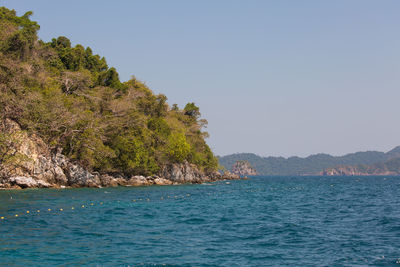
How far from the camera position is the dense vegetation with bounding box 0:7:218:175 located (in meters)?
51.4

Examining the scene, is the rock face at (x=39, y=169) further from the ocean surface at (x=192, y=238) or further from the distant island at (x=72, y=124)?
the ocean surface at (x=192, y=238)

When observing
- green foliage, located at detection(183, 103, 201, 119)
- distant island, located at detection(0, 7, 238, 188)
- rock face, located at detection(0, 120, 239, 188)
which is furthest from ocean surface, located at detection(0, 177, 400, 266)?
green foliage, located at detection(183, 103, 201, 119)

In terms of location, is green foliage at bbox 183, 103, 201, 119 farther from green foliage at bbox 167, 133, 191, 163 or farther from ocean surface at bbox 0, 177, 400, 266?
ocean surface at bbox 0, 177, 400, 266

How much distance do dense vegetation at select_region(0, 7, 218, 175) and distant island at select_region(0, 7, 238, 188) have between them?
14cm

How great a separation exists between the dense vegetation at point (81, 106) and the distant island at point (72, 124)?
5.5 inches

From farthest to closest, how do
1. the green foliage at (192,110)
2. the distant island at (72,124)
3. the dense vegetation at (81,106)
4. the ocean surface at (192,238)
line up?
1. the green foliage at (192,110)
2. the dense vegetation at (81,106)
3. the distant island at (72,124)
4. the ocean surface at (192,238)

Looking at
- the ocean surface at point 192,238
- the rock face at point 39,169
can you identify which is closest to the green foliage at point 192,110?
the rock face at point 39,169

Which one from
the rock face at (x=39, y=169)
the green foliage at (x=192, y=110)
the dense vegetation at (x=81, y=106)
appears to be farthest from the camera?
the green foliage at (x=192, y=110)

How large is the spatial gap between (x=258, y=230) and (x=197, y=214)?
7.68 m

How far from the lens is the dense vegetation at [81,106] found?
5141cm

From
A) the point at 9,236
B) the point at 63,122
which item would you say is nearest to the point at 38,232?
the point at 9,236

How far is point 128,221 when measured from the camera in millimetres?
23422

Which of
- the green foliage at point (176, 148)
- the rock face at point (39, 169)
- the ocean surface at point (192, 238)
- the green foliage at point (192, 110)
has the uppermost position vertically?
the green foliage at point (192, 110)

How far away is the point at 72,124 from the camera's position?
5475 centimetres
